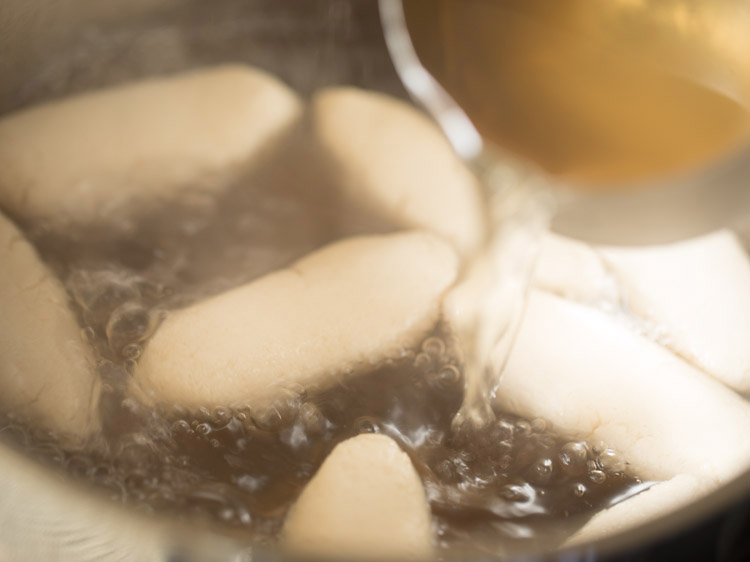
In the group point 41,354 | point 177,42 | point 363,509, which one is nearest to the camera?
point 363,509

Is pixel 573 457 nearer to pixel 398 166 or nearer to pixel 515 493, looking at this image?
pixel 515 493

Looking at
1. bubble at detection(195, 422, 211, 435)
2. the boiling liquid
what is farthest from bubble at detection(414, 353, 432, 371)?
bubble at detection(195, 422, 211, 435)

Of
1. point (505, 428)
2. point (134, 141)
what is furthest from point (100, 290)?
point (505, 428)

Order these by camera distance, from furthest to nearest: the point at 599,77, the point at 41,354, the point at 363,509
A: the point at 599,77
the point at 41,354
the point at 363,509

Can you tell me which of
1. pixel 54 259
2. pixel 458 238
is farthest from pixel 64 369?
pixel 458 238

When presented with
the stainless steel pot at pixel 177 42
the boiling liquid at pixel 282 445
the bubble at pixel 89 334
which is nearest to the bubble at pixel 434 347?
the boiling liquid at pixel 282 445

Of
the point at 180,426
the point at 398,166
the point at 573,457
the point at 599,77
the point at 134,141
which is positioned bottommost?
the point at 180,426

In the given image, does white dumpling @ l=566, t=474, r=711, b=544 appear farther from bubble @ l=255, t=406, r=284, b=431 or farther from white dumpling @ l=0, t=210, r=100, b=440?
white dumpling @ l=0, t=210, r=100, b=440

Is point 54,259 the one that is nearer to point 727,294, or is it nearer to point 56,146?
point 56,146
